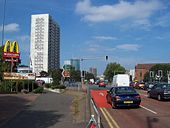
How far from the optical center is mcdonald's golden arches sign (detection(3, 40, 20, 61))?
43.4 metres

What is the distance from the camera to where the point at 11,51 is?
46125 millimetres

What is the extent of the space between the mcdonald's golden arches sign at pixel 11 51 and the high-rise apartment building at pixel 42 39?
45.7 m

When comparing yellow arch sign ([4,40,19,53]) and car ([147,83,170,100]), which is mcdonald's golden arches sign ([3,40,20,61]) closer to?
yellow arch sign ([4,40,19,53])

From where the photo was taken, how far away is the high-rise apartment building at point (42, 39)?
3885 inches

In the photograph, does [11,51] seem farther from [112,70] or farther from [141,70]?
[141,70]

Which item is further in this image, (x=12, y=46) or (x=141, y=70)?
(x=141, y=70)

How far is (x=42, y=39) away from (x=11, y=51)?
173 feet

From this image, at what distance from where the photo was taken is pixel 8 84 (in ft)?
133

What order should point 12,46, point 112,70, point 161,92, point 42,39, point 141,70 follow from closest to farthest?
1. point 161,92
2. point 12,46
3. point 42,39
4. point 112,70
5. point 141,70

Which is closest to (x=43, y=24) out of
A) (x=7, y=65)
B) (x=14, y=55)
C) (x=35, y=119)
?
(x=7, y=65)

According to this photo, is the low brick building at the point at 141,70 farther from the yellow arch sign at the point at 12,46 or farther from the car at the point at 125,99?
the car at the point at 125,99

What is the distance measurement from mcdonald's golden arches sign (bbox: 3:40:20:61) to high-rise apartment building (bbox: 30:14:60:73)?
150 ft

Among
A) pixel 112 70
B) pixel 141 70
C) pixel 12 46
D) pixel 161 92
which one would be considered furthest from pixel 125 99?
pixel 141 70

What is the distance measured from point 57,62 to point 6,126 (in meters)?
109
